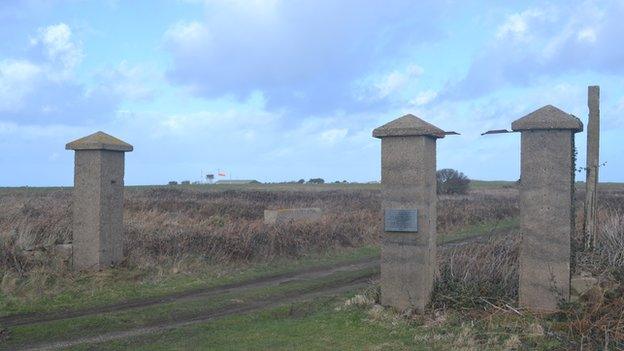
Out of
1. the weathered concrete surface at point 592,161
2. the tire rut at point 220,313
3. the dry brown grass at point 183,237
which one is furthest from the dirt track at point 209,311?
the weathered concrete surface at point 592,161

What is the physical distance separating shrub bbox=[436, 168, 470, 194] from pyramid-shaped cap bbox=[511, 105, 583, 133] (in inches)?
1880

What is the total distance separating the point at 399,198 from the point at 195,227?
9659 mm

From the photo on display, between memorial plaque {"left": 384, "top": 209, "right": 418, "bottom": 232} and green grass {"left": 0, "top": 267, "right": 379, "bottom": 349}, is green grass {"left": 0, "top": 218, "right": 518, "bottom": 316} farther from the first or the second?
memorial plaque {"left": 384, "top": 209, "right": 418, "bottom": 232}

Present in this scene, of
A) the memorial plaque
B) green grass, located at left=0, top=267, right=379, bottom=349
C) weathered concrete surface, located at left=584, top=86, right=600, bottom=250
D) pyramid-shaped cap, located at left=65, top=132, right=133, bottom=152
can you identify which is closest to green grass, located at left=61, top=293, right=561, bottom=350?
green grass, located at left=0, top=267, right=379, bottom=349

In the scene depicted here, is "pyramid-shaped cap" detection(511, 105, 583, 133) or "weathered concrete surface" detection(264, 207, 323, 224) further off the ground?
"pyramid-shaped cap" detection(511, 105, 583, 133)

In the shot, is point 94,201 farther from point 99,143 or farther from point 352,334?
point 352,334

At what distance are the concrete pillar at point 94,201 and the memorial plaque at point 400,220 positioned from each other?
22.1ft

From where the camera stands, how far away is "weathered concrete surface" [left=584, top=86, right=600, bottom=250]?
9.75 m

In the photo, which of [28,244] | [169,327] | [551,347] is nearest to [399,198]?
[551,347]

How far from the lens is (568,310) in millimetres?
7965

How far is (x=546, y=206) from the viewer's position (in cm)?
867

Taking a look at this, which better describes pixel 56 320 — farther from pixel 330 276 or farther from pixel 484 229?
pixel 484 229

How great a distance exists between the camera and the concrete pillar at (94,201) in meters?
13.5

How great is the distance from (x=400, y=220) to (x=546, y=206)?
6.74ft
